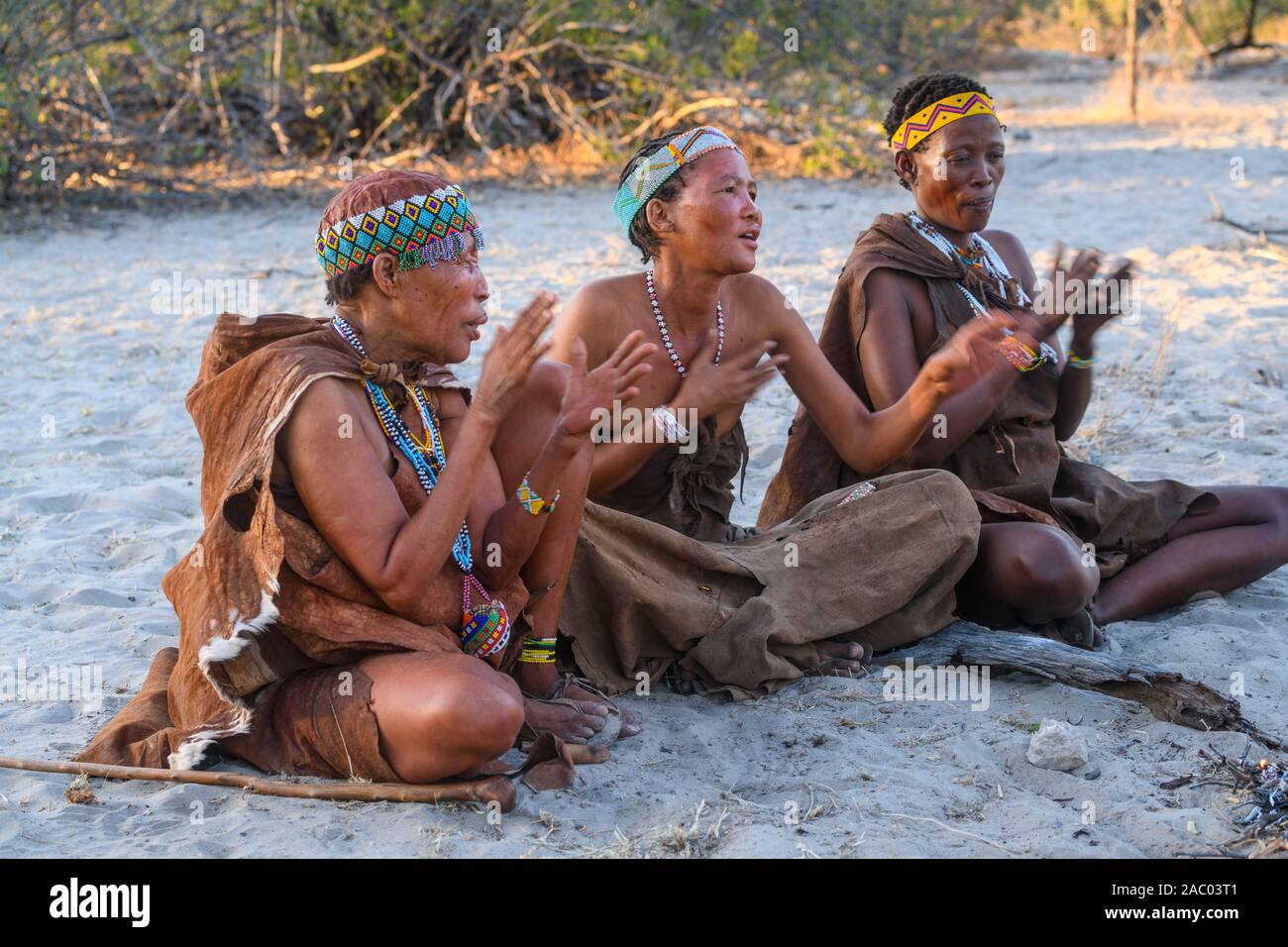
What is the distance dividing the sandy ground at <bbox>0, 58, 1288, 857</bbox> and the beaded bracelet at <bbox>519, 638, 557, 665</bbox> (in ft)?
0.90

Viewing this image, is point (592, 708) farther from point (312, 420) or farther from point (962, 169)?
point (962, 169)

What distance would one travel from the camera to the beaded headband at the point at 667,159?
3434mm

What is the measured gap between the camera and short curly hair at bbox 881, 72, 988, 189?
383 centimetres

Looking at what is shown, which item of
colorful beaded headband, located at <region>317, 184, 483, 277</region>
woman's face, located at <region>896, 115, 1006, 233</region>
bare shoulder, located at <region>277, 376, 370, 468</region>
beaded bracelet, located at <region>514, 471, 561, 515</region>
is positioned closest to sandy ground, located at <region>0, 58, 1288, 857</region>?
beaded bracelet, located at <region>514, 471, 561, 515</region>

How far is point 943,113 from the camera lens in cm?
380

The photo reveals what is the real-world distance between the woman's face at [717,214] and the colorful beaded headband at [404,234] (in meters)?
0.79

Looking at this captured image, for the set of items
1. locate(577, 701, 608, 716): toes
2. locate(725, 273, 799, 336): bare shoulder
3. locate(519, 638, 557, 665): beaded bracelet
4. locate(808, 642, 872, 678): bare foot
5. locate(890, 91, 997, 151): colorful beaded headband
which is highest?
locate(890, 91, 997, 151): colorful beaded headband

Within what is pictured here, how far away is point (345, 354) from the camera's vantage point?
9.18 ft

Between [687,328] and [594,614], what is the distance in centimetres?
78

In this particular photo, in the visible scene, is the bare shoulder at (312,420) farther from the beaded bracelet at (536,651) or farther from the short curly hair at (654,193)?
the short curly hair at (654,193)

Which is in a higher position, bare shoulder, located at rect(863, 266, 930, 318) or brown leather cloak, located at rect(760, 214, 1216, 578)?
bare shoulder, located at rect(863, 266, 930, 318)

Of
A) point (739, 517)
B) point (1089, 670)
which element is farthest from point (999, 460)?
point (739, 517)

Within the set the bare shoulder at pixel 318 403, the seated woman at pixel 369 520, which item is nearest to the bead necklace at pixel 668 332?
the seated woman at pixel 369 520

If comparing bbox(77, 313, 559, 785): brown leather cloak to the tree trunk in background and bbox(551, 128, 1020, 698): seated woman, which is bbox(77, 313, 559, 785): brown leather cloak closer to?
bbox(551, 128, 1020, 698): seated woman
